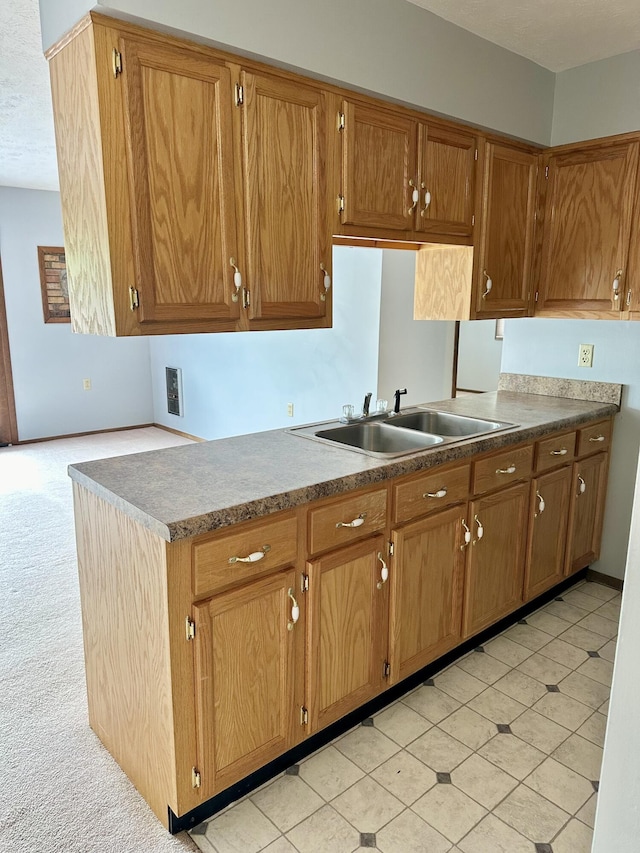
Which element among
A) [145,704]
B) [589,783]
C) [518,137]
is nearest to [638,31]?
[518,137]

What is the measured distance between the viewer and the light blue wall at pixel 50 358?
5.76 meters

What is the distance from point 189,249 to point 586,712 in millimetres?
2115

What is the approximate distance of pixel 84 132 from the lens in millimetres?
1632

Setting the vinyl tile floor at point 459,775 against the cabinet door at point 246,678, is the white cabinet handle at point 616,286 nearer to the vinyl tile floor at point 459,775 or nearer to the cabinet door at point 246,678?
the vinyl tile floor at point 459,775

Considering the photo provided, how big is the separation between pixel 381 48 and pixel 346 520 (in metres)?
1.63

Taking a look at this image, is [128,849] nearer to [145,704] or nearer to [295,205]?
[145,704]

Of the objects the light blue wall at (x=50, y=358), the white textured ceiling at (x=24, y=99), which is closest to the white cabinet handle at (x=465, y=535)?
the white textured ceiling at (x=24, y=99)

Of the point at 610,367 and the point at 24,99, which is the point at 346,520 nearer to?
the point at 610,367

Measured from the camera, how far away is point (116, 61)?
156 cm

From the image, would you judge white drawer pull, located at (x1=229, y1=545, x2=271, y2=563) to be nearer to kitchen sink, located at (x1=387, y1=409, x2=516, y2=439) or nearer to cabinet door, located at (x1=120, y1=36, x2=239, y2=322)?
cabinet door, located at (x1=120, y1=36, x2=239, y2=322)

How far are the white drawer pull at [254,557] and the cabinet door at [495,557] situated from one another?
98cm

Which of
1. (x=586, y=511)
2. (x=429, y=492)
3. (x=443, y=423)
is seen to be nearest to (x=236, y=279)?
(x=429, y=492)

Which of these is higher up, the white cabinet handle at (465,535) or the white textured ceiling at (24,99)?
the white textured ceiling at (24,99)

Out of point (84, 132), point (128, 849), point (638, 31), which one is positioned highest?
point (638, 31)
